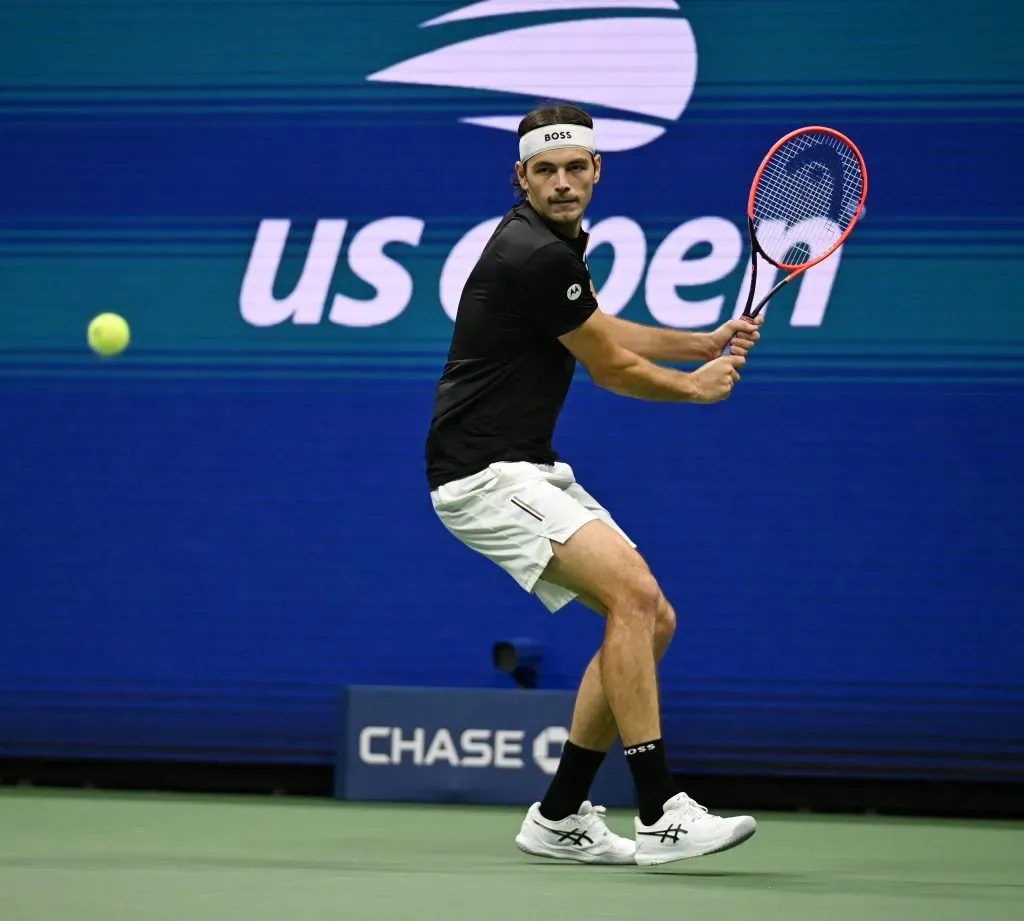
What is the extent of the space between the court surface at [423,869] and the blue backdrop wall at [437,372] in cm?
47

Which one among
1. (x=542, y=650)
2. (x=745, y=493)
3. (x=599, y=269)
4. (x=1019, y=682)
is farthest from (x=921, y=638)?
(x=599, y=269)

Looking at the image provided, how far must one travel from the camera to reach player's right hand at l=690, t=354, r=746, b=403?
174 inches

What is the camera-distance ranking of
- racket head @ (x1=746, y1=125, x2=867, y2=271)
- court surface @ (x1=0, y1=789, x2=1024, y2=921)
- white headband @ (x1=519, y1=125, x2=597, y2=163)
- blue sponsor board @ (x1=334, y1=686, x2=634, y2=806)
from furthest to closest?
1. blue sponsor board @ (x1=334, y1=686, x2=634, y2=806)
2. racket head @ (x1=746, y1=125, x2=867, y2=271)
3. white headband @ (x1=519, y1=125, x2=597, y2=163)
4. court surface @ (x1=0, y1=789, x2=1024, y2=921)

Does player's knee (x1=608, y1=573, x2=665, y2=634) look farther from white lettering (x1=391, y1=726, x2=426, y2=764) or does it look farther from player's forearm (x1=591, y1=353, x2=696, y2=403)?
white lettering (x1=391, y1=726, x2=426, y2=764)

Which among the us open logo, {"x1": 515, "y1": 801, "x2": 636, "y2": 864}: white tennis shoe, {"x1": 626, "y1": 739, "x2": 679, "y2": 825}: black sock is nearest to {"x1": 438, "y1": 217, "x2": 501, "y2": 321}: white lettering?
the us open logo

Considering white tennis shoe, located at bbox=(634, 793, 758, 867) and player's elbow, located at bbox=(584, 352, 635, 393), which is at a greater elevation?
player's elbow, located at bbox=(584, 352, 635, 393)

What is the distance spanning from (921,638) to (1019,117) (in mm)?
1741

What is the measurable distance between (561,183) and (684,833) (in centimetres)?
160

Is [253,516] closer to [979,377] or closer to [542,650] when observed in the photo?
[542,650]

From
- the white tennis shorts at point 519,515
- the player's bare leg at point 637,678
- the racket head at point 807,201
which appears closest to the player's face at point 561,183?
the white tennis shorts at point 519,515

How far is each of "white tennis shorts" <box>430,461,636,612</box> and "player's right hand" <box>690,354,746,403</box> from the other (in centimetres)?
39

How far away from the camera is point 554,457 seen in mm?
4605

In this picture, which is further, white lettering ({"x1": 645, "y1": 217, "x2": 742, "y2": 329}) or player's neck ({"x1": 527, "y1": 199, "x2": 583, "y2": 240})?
white lettering ({"x1": 645, "y1": 217, "x2": 742, "y2": 329})

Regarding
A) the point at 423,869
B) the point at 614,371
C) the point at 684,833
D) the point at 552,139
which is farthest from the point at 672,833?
the point at 552,139
